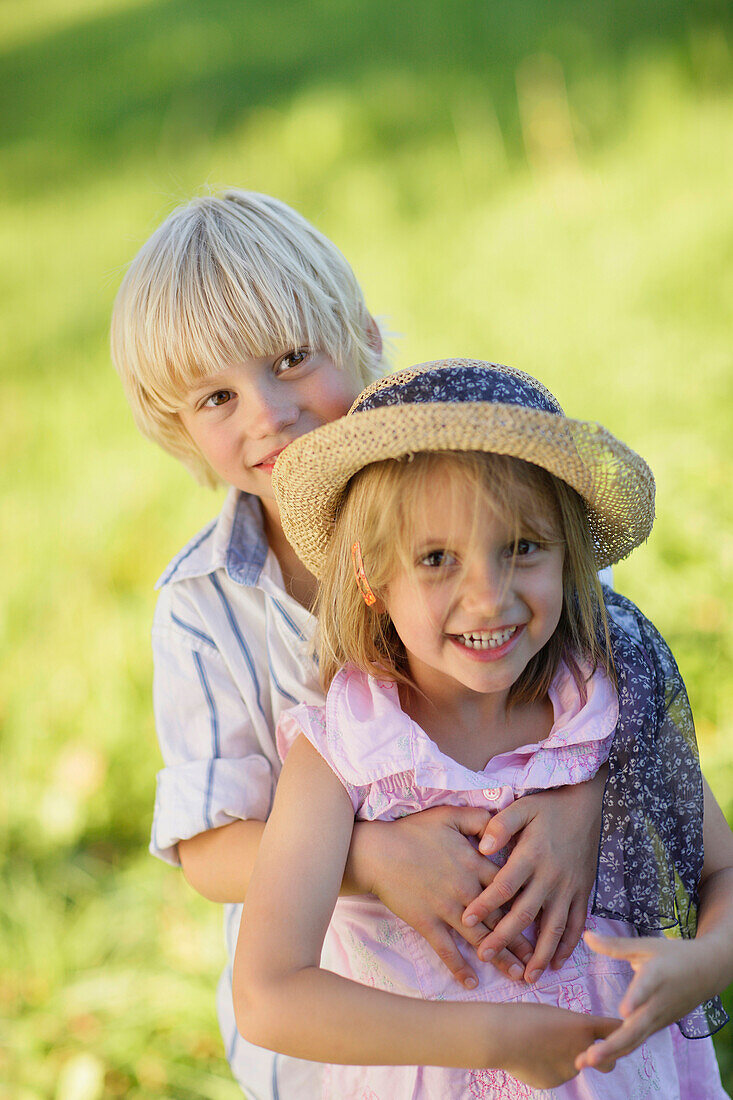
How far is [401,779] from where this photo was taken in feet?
5.31

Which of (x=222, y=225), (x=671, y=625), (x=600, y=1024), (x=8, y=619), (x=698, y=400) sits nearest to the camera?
(x=600, y=1024)

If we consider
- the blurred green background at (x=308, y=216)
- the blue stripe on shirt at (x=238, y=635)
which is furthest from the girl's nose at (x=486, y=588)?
the blurred green background at (x=308, y=216)

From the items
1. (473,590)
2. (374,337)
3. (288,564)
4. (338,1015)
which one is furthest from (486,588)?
(374,337)

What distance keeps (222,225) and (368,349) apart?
1.30 feet

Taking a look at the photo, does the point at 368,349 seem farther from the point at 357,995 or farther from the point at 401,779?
the point at 357,995

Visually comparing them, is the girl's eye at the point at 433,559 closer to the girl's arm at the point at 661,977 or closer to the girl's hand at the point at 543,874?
the girl's hand at the point at 543,874

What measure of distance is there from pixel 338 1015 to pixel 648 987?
0.40 m

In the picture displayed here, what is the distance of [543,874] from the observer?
1.58m

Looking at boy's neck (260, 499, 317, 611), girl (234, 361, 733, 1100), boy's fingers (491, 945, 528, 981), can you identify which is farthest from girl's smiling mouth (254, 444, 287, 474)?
boy's fingers (491, 945, 528, 981)

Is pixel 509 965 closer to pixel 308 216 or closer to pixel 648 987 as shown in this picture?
pixel 648 987

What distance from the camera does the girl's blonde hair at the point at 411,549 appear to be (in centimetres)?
150

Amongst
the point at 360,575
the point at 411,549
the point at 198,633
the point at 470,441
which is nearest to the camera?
the point at 470,441

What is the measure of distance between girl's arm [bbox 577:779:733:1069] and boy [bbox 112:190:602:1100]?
719mm

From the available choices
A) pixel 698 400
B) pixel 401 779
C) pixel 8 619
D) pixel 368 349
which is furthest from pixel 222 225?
pixel 698 400
